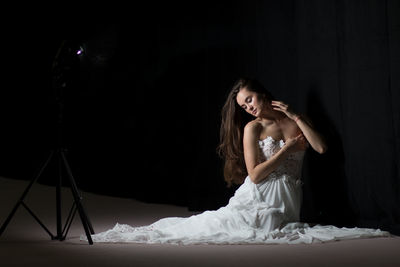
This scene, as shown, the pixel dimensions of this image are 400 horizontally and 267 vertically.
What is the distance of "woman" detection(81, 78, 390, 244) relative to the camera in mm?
3373

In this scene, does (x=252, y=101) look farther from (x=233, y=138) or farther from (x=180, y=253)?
(x=180, y=253)

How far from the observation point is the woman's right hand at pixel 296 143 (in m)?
3.70

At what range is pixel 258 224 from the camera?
354 cm

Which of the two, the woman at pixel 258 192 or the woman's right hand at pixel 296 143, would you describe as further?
the woman's right hand at pixel 296 143

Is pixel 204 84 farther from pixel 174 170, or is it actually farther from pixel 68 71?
pixel 68 71

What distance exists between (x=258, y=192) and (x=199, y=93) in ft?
→ 5.38

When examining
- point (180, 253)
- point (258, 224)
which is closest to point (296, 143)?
point (258, 224)

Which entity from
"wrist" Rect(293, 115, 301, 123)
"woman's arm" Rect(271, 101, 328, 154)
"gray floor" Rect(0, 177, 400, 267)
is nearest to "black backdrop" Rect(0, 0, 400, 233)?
"woman's arm" Rect(271, 101, 328, 154)

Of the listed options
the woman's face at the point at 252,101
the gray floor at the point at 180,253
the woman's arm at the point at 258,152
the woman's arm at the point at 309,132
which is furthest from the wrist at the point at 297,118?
the gray floor at the point at 180,253

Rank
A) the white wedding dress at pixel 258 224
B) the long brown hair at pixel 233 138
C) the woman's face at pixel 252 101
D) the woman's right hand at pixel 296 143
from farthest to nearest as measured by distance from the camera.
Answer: the long brown hair at pixel 233 138 < the woman's face at pixel 252 101 < the woman's right hand at pixel 296 143 < the white wedding dress at pixel 258 224

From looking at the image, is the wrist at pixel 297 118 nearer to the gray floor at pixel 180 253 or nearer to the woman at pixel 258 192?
the woman at pixel 258 192

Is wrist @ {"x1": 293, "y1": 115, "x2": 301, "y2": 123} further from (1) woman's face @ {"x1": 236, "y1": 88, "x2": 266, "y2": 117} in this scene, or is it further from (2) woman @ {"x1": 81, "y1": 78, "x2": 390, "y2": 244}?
(1) woman's face @ {"x1": 236, "y1": 88, "x2": 266, "y2": 117}

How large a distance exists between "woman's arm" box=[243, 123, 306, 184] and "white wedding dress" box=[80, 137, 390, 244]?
0.19 ft

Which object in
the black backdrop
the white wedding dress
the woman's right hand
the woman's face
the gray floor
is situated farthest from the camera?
the woman's face
